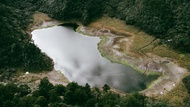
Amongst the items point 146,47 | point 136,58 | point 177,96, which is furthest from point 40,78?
point 177,96

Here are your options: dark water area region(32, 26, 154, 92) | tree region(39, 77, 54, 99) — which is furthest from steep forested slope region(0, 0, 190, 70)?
tree region(39, 77, 54, 99)

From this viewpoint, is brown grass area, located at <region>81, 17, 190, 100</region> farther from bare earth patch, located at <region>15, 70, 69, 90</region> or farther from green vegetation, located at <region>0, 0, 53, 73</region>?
green vegetation, located at <region>0, 0, 53, 73</region>

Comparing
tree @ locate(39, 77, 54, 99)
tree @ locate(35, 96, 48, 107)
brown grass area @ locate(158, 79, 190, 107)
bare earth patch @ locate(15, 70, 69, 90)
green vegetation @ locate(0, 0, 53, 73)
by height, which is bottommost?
brown grass area @ locate(158, 79, 190, 107)

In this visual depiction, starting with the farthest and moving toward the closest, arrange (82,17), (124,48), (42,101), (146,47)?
(82,17), (124,48), (146,47), (42,101)

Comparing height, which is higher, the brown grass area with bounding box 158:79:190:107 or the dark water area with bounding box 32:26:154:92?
the dark water area with bounding box 32:26:154:92

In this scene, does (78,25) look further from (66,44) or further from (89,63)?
(89,63)

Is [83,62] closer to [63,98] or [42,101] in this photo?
[63,98]

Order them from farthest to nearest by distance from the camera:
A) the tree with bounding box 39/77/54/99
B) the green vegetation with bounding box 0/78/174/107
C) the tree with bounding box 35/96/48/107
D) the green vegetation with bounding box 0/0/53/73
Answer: the green vegetation with bounding box 0/0/53/73, the tree with bounding box 39/77/54/99, the green vegetation with bounding box 0/78/174/107, the tree with bounding box 35/96/48/107
